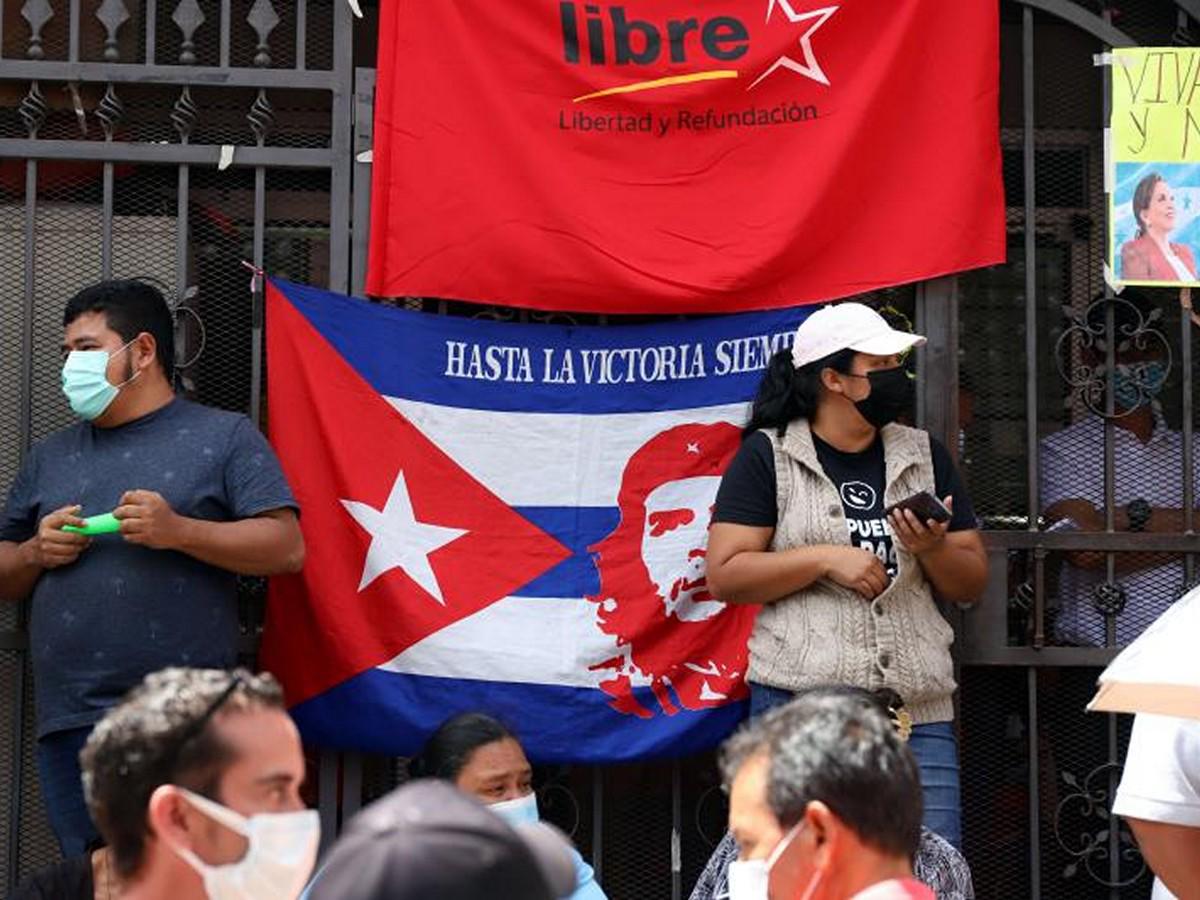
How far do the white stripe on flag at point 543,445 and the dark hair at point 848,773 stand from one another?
104 inches

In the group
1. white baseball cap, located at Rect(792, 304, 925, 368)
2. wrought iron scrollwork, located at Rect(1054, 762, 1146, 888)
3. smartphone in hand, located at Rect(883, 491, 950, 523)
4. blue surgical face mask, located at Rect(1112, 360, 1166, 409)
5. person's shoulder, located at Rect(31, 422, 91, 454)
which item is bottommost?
wrought iron scrollwork, located at Rect(1054, 762, 1146, 888)

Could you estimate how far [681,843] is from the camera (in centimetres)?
596

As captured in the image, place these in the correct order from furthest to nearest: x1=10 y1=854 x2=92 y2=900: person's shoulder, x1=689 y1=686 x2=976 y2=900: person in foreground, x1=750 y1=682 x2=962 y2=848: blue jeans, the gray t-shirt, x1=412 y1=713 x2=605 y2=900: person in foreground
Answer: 1. x1=750 y1=682 x2=962 y2=848: blue jeans
2. the gray t-shirt
3. x1=412 y1=713 x2=605 y2=900: person in foreground
4. x1=689 y1=686 x2=976 y2=900: person in foreground
5. x1=10 y1=854 x2=92 y2=900: person's shoulder

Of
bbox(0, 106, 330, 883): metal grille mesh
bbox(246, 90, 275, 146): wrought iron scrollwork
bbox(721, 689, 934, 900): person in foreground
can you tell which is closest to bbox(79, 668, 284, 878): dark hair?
bbox(721, 689, 934, 900): person in foreground

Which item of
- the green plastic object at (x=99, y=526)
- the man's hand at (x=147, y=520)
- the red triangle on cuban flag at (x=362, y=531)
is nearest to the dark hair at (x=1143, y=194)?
the red triangle on cuban flag at (x=362, y=531)

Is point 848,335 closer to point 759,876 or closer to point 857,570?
point 857,570

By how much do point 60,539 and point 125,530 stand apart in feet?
0.67

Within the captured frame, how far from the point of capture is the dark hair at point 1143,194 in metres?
5.94

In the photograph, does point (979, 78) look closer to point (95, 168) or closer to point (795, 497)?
point (795, 497)

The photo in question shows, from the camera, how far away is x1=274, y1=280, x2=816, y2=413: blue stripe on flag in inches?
231

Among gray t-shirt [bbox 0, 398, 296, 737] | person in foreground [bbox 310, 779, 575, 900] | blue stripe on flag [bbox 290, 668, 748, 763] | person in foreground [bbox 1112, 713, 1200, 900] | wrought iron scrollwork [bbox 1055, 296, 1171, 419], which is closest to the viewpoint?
person in foreground [bbox 310, 779, 575, 900]

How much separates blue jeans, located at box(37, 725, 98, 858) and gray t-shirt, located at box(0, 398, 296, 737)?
0.18ft

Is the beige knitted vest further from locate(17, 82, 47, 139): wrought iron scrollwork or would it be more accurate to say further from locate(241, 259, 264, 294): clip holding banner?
locate(17, 82, 47, 139): wrought iron scrollwork

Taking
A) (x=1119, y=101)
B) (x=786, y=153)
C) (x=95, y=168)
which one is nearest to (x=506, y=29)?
(x=786, y=153)
